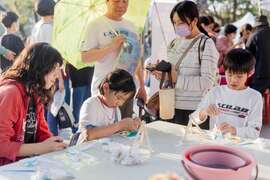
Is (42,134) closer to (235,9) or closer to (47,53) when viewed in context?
(47,53)

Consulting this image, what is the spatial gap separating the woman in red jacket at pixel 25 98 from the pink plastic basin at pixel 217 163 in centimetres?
67

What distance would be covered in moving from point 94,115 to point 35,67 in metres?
0.45

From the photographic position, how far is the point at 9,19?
13.5 ft

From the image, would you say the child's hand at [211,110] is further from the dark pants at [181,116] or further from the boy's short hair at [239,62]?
the dark pants at [181,116]

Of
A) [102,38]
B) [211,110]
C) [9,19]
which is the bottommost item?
[211,110]

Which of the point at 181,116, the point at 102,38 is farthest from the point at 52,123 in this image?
the point at 181,116

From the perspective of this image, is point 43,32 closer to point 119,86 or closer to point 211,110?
point 119,86

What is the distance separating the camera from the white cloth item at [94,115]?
2.14m

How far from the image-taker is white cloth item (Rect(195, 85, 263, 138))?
7.00 feet

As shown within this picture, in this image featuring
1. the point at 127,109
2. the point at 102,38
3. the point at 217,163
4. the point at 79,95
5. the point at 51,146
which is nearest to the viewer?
the point at 217,163

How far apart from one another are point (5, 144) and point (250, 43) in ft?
10.7

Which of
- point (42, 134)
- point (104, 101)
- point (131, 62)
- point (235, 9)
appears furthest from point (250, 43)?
point (235, 9)

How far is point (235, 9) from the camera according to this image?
A: 21734 mm

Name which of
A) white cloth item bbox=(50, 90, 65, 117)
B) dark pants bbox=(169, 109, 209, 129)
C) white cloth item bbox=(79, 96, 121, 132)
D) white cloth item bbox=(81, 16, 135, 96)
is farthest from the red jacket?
white cloth item bbox=(50, 90, 65, 117)
